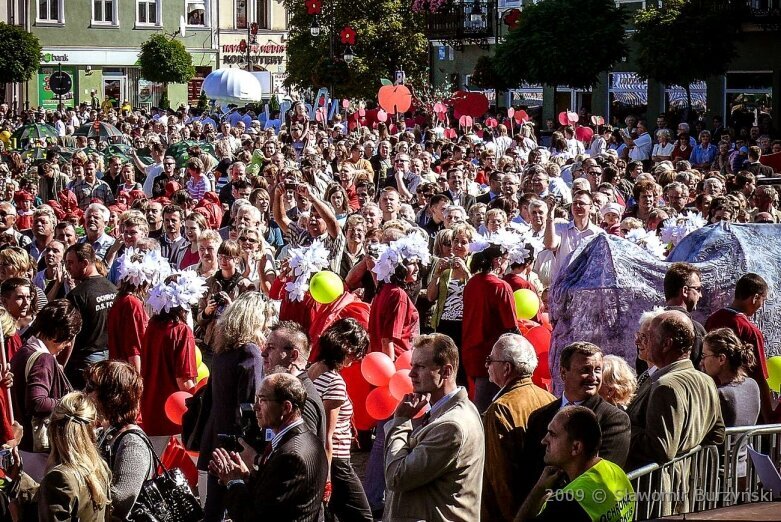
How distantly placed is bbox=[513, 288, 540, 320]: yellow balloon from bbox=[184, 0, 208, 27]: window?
5691 cm

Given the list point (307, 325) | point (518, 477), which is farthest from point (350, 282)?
point (518, 477)

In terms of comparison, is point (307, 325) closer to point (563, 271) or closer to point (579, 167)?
point (563, 271)

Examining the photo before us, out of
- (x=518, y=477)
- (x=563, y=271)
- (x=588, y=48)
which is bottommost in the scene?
(x=518, y=477)

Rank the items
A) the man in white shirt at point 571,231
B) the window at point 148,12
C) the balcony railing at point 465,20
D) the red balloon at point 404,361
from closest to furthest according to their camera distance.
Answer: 1. the red balloon at point 404,361
2. the man in white shirt at point 571,231
3. the balcony railing at point 465,20
4. the window at point 148,12

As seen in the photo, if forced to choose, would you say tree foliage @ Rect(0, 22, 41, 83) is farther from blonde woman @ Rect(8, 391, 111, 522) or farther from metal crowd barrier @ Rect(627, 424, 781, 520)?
blonde woman @ Rect(8, 391, 111, 522)

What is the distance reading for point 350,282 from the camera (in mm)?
9531

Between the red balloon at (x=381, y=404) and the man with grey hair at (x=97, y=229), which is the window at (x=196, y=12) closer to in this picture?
the man with grey hair at (x=97, y=229)

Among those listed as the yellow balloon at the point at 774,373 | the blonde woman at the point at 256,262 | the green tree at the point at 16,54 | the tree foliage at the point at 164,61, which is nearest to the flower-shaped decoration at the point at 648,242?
the yellow balloon at the point at 774,373

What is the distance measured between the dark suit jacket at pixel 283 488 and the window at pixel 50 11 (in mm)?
58441

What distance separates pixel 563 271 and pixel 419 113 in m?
21.3

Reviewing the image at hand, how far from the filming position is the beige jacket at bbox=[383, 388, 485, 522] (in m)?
5.58

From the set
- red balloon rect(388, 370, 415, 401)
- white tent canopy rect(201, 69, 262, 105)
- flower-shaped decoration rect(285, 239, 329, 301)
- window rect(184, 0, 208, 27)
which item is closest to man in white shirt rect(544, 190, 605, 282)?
flower-shaped decoration rect(285, 239, 329, 301)

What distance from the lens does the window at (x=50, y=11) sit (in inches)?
2398

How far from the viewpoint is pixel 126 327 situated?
818 cm
